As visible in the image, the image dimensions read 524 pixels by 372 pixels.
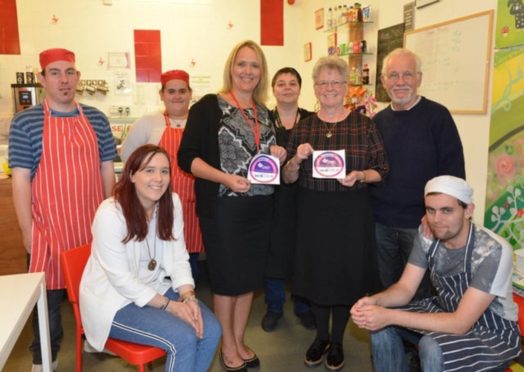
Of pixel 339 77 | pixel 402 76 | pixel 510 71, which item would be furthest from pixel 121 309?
pixel 510 71

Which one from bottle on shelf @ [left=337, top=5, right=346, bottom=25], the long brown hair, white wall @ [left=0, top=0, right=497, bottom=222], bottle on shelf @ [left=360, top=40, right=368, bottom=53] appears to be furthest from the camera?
white wall @ [left=0, top=0, right=497, bottom=222]

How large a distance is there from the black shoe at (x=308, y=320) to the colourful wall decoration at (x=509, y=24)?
1999 mm

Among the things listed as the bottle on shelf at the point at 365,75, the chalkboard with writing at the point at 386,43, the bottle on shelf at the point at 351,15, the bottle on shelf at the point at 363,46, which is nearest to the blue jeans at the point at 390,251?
the chalkboard with writing at the point at 386,43

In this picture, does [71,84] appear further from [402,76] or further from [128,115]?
[128,115]

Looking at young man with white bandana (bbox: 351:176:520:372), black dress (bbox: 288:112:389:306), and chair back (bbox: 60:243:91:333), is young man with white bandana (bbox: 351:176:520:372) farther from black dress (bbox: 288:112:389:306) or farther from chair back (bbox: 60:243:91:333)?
chair back (bbox: 60:243:91:333)

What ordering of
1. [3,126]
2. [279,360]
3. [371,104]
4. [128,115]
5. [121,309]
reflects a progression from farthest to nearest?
[128,115] → [3,126] → [371,104] → [279,360] → [121,309]

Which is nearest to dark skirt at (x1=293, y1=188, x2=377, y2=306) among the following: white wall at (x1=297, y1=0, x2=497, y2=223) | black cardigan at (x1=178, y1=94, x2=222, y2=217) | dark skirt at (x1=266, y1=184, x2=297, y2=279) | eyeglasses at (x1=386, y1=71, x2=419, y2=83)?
dark skirt at (x1=266, y1=184, x2=297, y2=279)

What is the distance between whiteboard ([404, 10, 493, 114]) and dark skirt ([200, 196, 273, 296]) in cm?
149

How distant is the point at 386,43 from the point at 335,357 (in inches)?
103

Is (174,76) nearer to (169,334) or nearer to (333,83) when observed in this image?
(333,83)

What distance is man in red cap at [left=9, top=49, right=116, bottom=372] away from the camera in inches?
82.8

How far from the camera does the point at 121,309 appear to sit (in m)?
1.87

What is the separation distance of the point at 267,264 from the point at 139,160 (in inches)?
35.3

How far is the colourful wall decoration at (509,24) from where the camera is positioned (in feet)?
7.93
